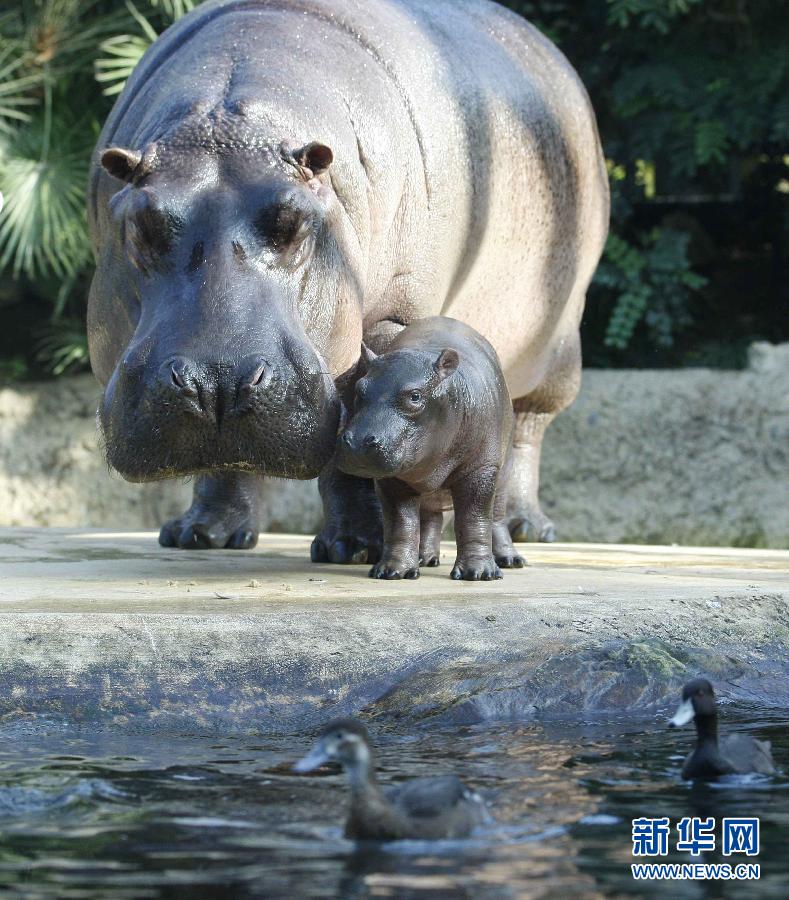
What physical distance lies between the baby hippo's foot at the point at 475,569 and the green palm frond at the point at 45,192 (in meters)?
6.03

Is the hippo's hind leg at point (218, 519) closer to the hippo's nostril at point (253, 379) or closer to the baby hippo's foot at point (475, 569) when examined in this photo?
the baby hippo's foot at point (475, 569)

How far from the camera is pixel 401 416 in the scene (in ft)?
14.5

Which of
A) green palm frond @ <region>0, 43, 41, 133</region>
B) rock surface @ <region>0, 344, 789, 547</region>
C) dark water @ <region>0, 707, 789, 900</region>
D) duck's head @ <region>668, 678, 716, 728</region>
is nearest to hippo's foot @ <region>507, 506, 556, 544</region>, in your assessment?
dark water @ <region>0, 707, 789, 900</region>

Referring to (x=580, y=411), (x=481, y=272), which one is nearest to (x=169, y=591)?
(x=481, y=272)

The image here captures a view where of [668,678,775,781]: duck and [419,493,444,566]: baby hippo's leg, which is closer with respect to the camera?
[668,678,775,781]: duck

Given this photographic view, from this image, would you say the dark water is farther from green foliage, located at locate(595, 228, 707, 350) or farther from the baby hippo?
green foliage, located at locate(595, 228, 707, 350)

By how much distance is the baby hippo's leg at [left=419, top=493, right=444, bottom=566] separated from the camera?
514 centimetres

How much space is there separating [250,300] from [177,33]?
1.78 meters

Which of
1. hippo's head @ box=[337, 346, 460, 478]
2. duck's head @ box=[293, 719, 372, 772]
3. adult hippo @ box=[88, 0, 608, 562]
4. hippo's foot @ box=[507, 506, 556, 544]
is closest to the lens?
duck's head @ box=[293, 719, 372, 772]

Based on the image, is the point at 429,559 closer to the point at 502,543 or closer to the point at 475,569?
the point at 502,543

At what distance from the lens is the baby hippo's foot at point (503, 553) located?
5160 millimetres

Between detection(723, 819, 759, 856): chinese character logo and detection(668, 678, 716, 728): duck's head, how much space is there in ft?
1.20

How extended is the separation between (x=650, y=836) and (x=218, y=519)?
3.35m

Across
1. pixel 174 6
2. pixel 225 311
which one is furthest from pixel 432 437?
pixel 174 6
